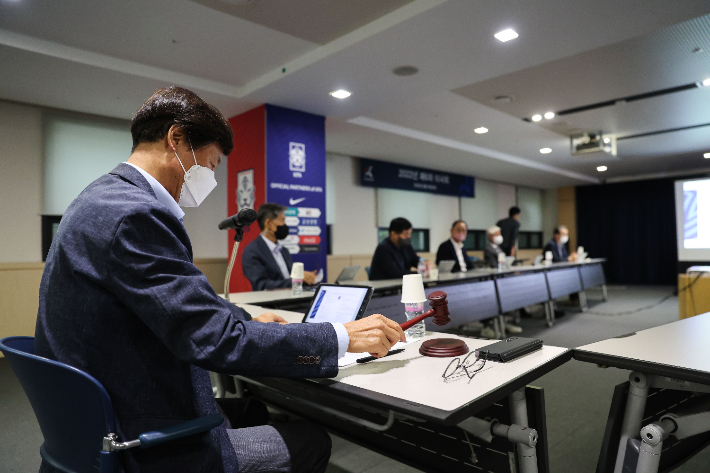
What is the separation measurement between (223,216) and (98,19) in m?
3.30

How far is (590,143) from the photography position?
691 cm

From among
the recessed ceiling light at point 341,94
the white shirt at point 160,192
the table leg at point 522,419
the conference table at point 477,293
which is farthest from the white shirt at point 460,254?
the white shirt at point 160,192

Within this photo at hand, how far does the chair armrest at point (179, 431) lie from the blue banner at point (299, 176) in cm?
397

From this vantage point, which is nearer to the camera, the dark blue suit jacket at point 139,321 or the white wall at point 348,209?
the dark blue suit jacket at point 139,321

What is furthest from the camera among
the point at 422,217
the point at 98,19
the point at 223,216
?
the point at 422,217

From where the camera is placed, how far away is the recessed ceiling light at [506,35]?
322 cm

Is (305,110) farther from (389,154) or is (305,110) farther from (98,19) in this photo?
(389,154)

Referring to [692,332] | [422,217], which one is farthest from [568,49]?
[422,217]

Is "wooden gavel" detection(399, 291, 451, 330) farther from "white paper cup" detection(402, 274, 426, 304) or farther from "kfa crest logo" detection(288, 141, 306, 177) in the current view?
"kfa crest logo" detection(288, 141, 306, 177)

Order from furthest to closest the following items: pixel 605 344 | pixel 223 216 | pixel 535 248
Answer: pixel 535 248
pixel 223 216
pixel 605 344

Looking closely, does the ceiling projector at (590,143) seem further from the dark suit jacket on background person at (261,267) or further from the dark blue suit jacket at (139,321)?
the dark blue suit jacket at (139,321)

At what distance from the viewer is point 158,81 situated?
13.3ft

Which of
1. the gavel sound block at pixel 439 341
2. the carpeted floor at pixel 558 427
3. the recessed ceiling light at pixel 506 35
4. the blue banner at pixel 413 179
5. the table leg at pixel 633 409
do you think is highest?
the recessed ceiling light at pixel 506 35

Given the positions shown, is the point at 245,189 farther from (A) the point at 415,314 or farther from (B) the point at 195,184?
(B) the point at 195,184
